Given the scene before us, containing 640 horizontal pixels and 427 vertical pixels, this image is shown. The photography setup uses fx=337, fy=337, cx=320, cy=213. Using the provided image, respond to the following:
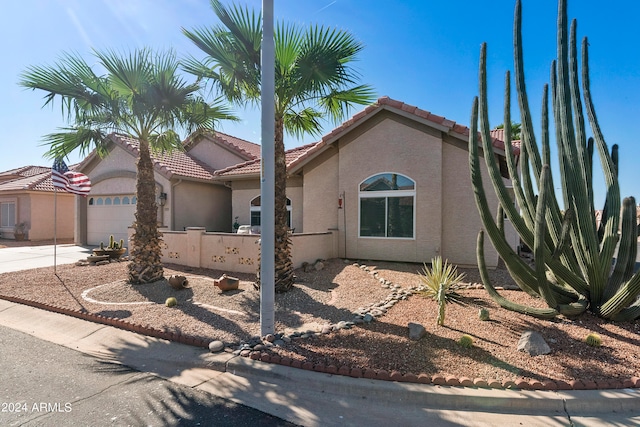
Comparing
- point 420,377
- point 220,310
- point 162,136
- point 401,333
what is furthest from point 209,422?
point 162,136

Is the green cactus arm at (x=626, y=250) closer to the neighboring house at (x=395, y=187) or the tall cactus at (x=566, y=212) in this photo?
the tall cactus at (x=566, y=212)

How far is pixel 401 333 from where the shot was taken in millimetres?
5461

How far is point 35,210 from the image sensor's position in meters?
21.1

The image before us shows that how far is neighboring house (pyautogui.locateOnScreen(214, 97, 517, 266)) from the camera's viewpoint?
10594 mm

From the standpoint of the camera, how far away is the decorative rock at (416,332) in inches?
204

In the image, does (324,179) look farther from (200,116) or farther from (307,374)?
(307,374)

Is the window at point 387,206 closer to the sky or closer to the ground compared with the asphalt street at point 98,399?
closer to the sky

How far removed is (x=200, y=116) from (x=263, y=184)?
5.00m

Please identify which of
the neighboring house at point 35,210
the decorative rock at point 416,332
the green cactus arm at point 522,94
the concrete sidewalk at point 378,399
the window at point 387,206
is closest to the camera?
the concrete sidewalk at point 378,399

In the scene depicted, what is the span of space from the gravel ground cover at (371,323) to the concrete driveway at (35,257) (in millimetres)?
2002

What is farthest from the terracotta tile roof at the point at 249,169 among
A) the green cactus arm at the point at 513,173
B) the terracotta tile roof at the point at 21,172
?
the terracotta tile roof at the point at 21,172

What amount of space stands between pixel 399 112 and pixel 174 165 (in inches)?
429

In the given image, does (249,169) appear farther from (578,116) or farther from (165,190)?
(578,116)

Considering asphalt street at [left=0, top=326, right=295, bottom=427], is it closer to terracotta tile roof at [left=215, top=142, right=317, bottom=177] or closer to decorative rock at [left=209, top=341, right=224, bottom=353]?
decorative rock at [left=209, top=341, right=224, bottom=353]
